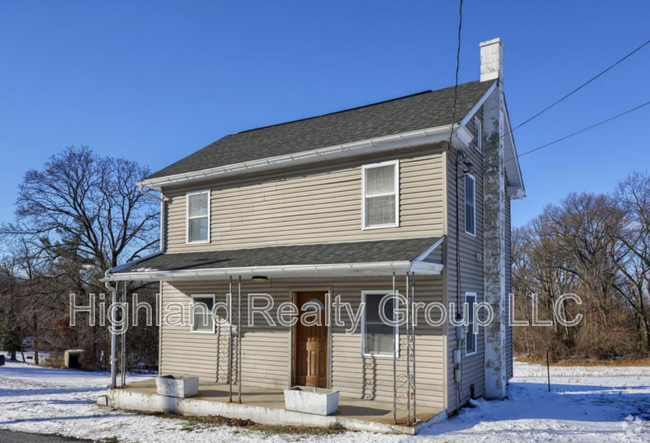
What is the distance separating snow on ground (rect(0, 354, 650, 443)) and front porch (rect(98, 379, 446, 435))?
0.23 meters

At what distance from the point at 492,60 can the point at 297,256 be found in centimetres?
711

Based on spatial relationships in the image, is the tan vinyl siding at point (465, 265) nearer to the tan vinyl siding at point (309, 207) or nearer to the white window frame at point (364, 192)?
the tan vinyl siding at point (309, 207)

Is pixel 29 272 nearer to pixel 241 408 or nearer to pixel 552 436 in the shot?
pixel 241 408

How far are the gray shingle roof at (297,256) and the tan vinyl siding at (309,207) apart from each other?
300 mm

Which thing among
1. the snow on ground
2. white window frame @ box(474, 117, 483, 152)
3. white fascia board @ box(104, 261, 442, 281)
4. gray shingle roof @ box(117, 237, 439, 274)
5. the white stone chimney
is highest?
the white stone chimney

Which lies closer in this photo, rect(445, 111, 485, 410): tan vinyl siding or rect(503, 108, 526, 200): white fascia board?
rect(445, 111, 485, 410): tan vinyl siding

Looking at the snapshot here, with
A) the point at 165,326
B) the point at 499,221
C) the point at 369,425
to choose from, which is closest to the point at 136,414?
the point at 165,326

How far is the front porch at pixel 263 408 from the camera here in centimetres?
863

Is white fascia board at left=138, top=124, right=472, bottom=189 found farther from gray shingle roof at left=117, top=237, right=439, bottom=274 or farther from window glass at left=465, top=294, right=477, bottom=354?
window glass at left=465, top=294, right=477, bottom=354

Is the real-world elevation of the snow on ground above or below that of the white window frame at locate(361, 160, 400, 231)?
below

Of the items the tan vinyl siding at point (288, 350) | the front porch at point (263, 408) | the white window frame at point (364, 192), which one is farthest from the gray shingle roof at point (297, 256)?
the front porch at point (263, 408)

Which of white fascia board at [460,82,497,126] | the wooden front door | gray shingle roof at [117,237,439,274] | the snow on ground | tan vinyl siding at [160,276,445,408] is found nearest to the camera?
the snow on ground

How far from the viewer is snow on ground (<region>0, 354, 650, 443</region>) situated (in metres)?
8.41

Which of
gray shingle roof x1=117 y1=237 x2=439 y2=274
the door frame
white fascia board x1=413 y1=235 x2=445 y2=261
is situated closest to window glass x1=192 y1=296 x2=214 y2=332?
gray shingle roof x1=117 y1=237 x2=439 y2=274
